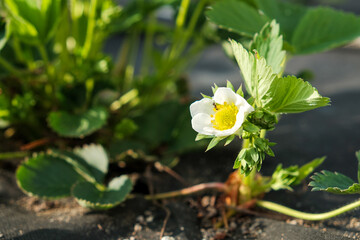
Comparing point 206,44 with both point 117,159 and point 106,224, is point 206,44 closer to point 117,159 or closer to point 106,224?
point 117,159

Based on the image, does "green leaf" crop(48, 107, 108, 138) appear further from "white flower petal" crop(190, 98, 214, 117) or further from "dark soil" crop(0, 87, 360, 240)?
"white flower petal" crop(190, 98, 214, 117)

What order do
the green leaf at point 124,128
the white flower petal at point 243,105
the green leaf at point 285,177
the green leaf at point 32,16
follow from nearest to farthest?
the white flower petal at point 243,105, the green leaf at point 285,177, the green leaf at point 32,16, the green leaf at point 124,128

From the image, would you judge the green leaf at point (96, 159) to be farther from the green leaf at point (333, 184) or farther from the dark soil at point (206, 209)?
the green leaf at point (333, 184)

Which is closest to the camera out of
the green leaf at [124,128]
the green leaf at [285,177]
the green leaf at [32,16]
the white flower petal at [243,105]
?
the white flower petal at [243,105]

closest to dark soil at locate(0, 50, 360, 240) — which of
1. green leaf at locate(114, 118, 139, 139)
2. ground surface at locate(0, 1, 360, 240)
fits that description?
ground surface at locate(0, 1, 360, 240)

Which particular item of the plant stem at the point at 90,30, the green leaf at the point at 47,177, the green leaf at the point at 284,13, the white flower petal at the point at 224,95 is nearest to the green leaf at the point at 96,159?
the green leaf at the point at 47,177

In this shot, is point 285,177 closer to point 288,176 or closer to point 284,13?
point 288,176

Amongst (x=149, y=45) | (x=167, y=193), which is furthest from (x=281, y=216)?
(x=149, y=45)
